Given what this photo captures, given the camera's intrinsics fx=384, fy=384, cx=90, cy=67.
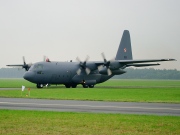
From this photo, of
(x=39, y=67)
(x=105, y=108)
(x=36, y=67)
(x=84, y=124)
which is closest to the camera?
(x=84, y=124)

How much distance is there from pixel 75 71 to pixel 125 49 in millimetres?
12595

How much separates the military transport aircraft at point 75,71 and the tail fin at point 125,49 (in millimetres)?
5902

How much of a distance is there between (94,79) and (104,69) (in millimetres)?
4509

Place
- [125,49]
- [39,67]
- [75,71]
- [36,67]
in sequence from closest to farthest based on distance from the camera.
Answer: [36,67] < [39,67] < [75,71] < [125,49]

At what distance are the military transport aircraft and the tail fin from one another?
5902 millimetres

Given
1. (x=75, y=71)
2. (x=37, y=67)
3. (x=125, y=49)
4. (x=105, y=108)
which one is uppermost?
(x=125, y=49)

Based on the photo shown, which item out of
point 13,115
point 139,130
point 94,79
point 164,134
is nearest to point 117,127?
point 139,130

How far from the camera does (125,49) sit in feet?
237

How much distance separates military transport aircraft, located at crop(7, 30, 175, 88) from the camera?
60.8 m

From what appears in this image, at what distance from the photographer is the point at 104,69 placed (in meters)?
62.6

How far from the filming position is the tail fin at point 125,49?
236 feet

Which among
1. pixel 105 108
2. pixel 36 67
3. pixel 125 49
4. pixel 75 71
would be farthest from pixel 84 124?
pixel 125 49

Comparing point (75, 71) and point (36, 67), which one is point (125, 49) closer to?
point (75, 71)

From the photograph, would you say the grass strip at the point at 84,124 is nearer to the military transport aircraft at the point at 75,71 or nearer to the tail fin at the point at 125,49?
the military transport aircraft at the point at 75,71
